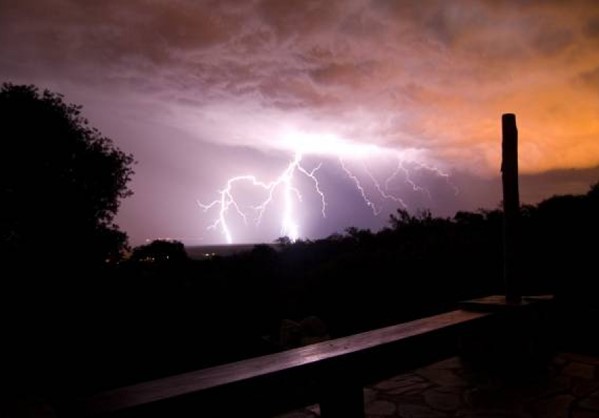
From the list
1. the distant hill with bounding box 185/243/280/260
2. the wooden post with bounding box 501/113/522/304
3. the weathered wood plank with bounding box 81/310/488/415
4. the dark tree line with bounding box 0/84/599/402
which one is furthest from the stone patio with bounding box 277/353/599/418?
the distant hill with bounding box 185/243/280/260

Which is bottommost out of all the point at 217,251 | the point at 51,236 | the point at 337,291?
the point at 217,251

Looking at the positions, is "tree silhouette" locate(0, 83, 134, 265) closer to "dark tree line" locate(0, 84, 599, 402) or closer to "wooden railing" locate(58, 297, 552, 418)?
"dark tree line" locate(0, 84, 599, 402)

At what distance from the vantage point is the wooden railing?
81.4 inches

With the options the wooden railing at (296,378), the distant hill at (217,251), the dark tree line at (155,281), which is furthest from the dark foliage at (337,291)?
the distant hill at (217,251)

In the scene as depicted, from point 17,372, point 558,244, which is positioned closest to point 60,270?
point 17,372

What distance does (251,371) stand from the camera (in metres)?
2.47

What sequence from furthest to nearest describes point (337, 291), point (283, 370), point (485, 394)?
point (337, 291)
point (485, 394)
point (283, 370)

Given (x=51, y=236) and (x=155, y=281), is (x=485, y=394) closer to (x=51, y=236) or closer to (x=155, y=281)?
(x=155, y=281)

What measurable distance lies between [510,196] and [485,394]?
2059mm

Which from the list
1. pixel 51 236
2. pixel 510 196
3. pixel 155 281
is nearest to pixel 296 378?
pixel 510 196

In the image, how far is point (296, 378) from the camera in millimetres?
2572

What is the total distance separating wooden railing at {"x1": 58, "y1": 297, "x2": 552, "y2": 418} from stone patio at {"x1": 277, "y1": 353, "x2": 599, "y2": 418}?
621mm

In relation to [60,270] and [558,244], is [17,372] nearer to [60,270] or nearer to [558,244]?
[60,270]

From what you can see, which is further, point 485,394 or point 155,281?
point 155,281
